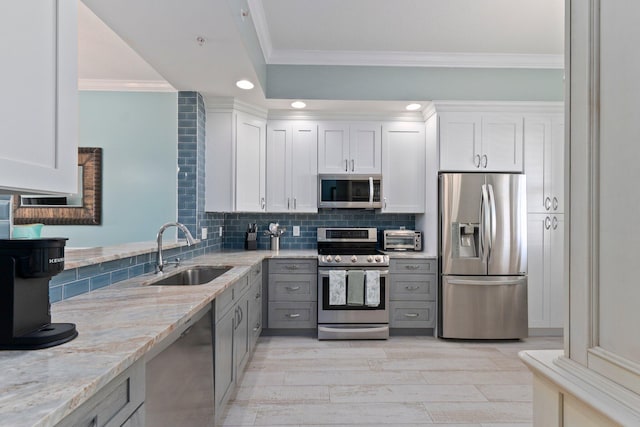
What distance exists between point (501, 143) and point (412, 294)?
1767mm

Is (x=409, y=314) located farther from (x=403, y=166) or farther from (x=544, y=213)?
(x=544, y=213)

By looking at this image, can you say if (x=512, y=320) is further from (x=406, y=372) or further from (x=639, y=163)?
(x=639, y=163)

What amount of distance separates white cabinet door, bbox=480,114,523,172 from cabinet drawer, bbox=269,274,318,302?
2.08 metres

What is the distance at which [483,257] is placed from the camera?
352 centimetres

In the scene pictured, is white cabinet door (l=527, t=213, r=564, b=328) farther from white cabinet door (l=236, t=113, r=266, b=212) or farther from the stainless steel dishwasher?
the stainless steel dishwasher

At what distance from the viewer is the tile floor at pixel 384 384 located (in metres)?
2.25

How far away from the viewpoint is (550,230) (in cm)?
369

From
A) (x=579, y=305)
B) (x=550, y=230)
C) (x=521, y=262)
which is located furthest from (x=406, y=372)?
(x=579, y=305)

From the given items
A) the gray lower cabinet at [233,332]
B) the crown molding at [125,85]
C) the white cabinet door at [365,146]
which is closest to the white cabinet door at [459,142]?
the white cabinet door at [365,146]

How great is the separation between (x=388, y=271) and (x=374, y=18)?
229 cm

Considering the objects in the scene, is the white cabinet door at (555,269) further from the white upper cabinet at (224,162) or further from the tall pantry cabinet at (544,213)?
the white upper cabinet at (224,162)

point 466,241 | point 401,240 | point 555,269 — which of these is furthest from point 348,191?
point 555,269

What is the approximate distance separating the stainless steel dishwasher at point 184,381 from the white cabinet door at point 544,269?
3263 millimetres

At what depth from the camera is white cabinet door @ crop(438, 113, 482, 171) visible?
366cm
